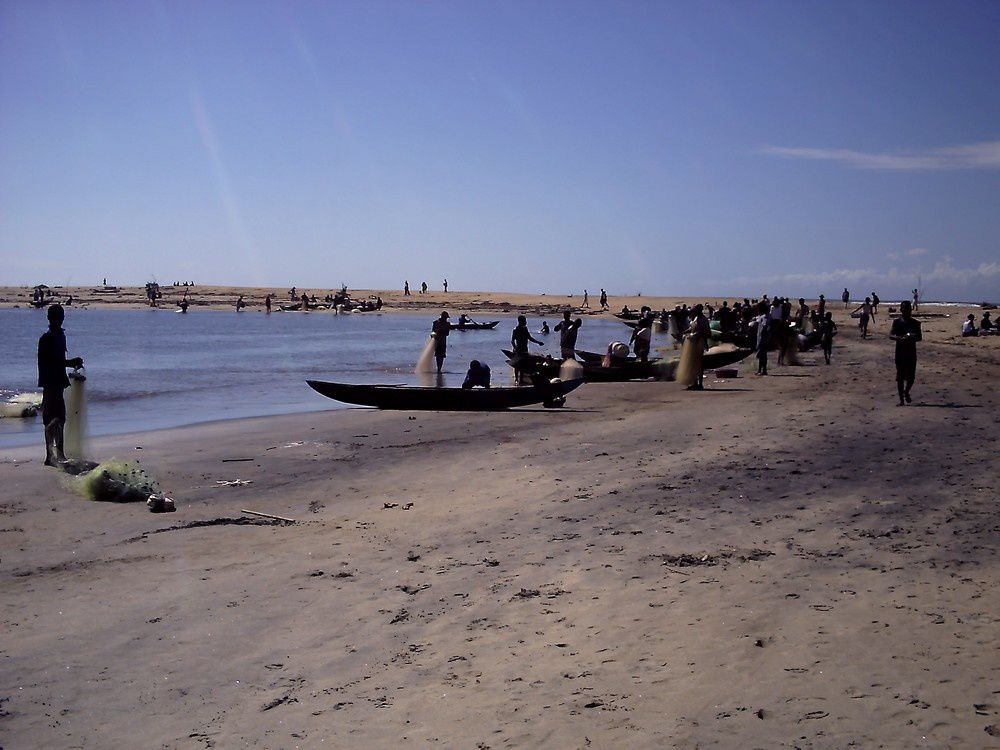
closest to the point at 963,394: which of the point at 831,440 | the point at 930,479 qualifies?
the point at 831,440

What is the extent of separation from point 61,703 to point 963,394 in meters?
16.7

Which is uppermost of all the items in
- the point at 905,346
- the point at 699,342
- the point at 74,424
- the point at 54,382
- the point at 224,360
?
the point at 905,346

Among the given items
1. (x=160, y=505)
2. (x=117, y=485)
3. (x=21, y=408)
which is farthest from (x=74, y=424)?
(x=21, y=408)

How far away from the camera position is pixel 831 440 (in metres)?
12.3

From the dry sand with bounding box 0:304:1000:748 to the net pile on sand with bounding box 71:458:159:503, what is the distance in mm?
239

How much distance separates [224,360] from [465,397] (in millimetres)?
23550

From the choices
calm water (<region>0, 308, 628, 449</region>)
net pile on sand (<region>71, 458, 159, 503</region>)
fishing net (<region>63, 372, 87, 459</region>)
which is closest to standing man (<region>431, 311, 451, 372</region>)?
calm water (<region>0, 308, 628, 449</region>)

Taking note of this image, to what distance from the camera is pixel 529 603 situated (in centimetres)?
646

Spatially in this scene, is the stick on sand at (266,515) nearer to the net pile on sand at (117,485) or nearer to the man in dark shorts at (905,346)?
the net pile on sand at (117,485)

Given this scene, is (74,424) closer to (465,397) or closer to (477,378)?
(465,397)

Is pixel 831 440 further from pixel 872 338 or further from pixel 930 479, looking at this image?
pixel 872 338

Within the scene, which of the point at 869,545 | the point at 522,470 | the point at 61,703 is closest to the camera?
the point at 61,703

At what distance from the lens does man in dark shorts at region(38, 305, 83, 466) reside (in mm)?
12133

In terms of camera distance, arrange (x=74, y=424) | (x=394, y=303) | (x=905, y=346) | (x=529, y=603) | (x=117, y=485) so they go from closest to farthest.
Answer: (x=529, y=603), (x=117, y=485), (x=74, y=424), (x=905, y=346), (x=394, y=303)
